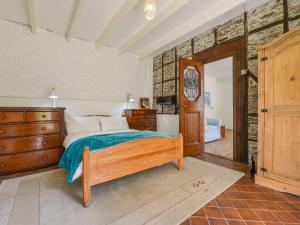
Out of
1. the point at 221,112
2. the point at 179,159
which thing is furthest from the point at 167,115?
the point at 221,112

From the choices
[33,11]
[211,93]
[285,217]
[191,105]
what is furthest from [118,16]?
[211,93]

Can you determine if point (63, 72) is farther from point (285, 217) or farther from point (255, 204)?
point (285, 217)

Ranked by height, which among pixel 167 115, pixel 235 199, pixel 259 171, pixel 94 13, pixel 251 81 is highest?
pixel 94 13

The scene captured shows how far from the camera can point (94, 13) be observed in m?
2.81

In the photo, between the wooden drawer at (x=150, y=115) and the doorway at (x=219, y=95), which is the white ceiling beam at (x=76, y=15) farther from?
the doorway at (x=219, y=95)

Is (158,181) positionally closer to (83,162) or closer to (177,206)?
(177,206)

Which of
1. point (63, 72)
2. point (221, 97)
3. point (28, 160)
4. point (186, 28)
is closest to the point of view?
point (28, 160)

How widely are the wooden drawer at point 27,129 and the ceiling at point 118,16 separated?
1948 mm

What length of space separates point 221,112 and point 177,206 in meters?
7.10

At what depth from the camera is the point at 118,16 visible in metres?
2.72

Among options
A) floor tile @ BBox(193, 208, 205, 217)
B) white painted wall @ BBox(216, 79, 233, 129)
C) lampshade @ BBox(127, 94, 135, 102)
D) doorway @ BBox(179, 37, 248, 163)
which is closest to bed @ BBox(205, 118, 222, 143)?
doorway @ BBox(179, 37, 248, 163)

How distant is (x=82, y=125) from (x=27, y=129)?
88 cm

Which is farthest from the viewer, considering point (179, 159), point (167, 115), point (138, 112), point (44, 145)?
point (167, 115)

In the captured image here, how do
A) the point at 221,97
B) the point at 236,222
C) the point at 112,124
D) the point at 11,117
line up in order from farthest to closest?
the point at 221,97
the point at 112,124
the point at 11,117
the point at 236,222
